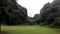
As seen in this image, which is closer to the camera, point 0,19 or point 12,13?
point 0,19

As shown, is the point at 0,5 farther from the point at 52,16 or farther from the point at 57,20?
→ the point at 52,16

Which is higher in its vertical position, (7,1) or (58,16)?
(7,1)

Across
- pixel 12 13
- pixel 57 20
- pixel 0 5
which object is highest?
pixel 0 5

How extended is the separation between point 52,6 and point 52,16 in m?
3.29

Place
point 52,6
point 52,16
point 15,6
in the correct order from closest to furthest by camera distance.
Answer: point 15,6 → point 52,16 → point 52,6

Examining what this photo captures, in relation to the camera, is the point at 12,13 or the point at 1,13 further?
the point at 12,13

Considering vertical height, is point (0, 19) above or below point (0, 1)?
below

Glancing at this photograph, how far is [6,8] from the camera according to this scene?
45.8 ft

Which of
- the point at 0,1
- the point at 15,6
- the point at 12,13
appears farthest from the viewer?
the point at 15,6

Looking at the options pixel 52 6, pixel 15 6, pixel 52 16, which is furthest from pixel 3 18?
pixel 52 6

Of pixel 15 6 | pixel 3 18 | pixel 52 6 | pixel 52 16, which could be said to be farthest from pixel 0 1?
pixel 52 6

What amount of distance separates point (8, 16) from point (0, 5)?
1660 millimetres

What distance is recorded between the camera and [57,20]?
2014 centimetres

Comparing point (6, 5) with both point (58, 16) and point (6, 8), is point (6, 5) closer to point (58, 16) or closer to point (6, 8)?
point (6, 8)
